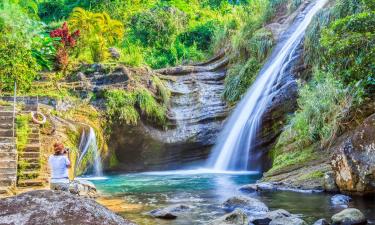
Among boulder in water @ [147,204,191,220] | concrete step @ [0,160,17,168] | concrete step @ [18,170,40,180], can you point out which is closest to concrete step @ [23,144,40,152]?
concrete step @ [18,170,40,180]

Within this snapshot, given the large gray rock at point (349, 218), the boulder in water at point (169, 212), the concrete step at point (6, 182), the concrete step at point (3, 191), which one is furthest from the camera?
the concrete step at point (6, 182)

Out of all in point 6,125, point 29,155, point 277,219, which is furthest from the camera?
point 6,125

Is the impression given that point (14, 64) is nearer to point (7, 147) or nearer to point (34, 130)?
point (34, 130)

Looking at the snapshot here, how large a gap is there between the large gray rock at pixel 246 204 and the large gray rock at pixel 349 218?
1.52 meters

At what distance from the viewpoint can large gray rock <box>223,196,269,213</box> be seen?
8.21m

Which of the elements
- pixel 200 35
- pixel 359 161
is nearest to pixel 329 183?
pixel 359 161

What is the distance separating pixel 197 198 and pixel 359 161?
3.55m

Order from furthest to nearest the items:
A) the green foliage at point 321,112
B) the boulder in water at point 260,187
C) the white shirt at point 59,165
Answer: the green foliage at point 321,112 → the boulder in water at point 260,187 → the white shirt at point 59,165

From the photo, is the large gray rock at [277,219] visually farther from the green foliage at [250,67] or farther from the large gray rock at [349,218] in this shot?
the green foliage at [250,67]

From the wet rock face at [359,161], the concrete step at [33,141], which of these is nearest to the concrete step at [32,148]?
the concrete step at [33,141]

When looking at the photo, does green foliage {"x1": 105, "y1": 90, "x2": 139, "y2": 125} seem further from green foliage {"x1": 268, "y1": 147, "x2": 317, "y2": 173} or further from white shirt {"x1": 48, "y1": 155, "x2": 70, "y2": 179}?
white shirt {"x1": 48, "y1": 155, "x2": 70, "y2": 179}

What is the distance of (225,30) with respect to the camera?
23.8 m

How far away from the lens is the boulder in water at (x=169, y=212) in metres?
7.75

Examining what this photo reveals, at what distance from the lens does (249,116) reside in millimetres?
16562
